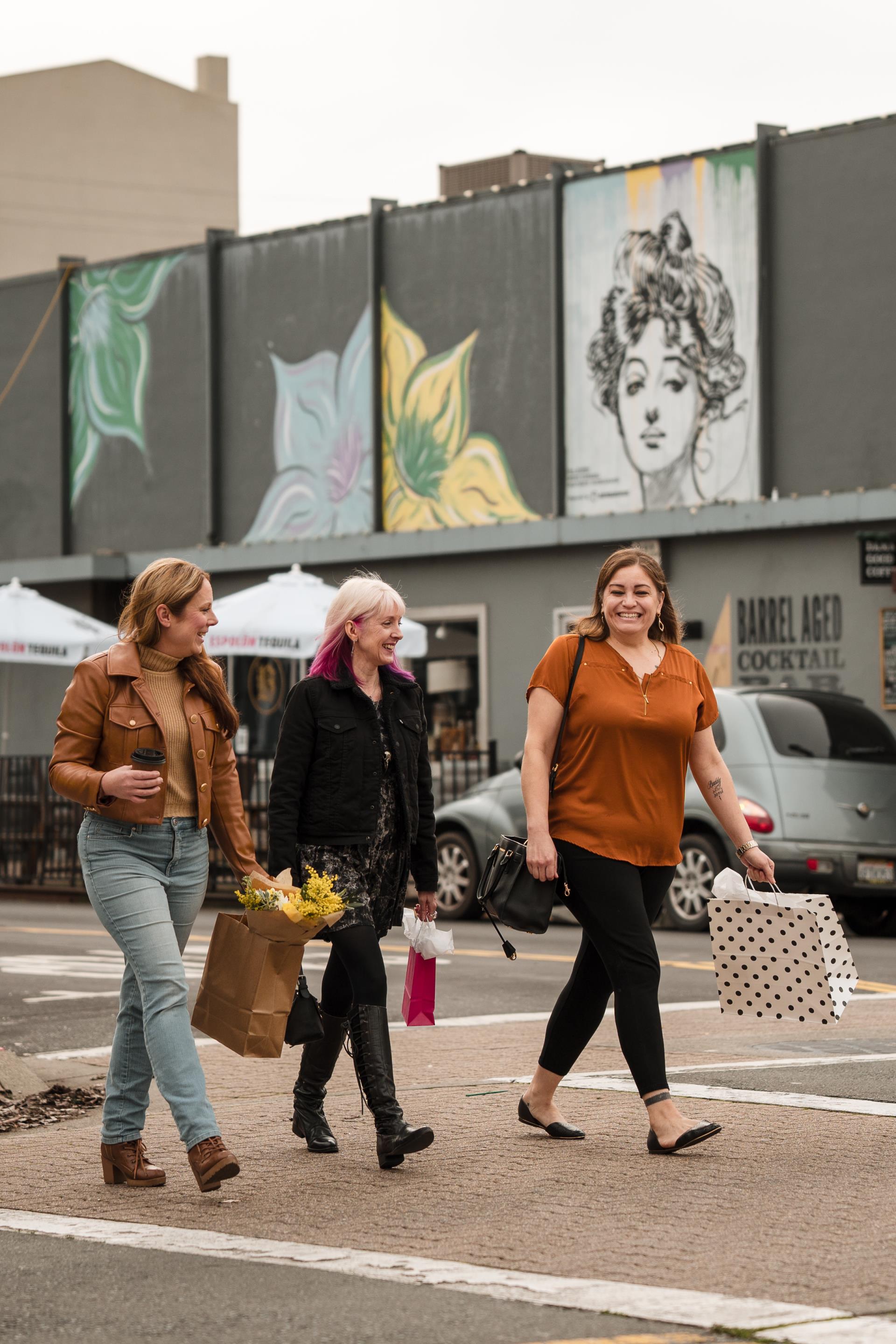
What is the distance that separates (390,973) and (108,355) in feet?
54.4

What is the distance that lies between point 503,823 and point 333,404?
31.5 ft

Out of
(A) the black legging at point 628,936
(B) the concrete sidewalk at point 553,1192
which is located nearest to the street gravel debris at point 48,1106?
(B) the concrete sidewalk at point 553,1192

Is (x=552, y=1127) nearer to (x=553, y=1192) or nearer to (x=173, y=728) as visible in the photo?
(x=553, y=1192)

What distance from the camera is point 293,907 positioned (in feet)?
20.9

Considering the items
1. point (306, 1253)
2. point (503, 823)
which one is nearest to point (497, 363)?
point (503, 823)

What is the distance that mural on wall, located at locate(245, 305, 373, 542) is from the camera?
25016 mm

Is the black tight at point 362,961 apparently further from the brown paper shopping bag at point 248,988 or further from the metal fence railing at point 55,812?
the metal fence railing at point 55,812

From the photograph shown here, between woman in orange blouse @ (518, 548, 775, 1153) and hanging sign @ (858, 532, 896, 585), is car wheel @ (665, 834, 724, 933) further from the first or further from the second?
woman in orange blouse @ (518, 548, 775, 1153)

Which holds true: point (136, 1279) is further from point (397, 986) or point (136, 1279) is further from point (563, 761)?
point (397, 986)

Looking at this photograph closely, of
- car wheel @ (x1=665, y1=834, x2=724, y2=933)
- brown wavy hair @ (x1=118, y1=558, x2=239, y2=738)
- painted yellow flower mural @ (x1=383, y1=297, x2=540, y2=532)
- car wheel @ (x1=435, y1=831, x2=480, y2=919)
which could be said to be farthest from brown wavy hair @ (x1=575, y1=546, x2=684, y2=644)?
painted yellow flower mural @ (x1=383, y1=297, x2=540, y2=532)

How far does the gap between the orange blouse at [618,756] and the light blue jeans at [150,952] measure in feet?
3.91

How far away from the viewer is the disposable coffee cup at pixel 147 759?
248 inches

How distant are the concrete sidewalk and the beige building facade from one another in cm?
3640

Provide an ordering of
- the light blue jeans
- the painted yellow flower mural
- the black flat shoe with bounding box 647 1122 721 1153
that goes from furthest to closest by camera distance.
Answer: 1. the painted yellow flower mural
2. the black flat shoe with bounding box 647 1122 721 1153
3. the light blue jeans
